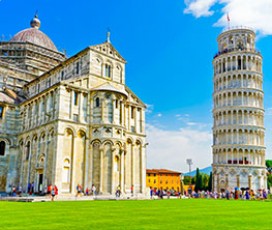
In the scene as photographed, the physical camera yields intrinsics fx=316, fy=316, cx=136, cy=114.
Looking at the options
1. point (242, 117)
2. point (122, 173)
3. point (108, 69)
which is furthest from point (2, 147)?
point (242, 117)

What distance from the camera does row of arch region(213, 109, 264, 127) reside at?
211 feet

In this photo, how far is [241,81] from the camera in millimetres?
66375

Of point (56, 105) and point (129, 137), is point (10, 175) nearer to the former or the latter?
point (56, 105)

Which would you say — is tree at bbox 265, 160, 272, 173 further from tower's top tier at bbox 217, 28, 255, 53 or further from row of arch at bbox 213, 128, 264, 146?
tower's top tier at bbox 217, 28, 255, 53

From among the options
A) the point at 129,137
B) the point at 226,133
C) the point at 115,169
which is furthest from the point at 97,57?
the point at 226,133

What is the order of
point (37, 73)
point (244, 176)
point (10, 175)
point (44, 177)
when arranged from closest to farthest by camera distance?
point (44, 177) → point (10, 175) → point (37, 73) → point (244, 176)

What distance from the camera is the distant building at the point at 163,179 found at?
287 ft

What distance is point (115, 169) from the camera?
112ft

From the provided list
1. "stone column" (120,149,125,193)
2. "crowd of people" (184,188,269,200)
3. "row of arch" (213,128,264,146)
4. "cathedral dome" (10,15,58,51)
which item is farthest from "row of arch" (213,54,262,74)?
"stone column" (120,149,125,193)

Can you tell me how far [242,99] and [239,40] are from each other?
14.6 m

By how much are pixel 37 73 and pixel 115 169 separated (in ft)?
80.0

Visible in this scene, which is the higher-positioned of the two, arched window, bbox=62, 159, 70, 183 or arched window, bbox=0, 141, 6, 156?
arched window, bbox=0, 141, 6, 156

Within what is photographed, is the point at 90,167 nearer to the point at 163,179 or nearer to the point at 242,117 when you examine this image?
the point at 242,117

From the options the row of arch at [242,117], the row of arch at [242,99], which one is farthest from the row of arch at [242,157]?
the row of arch at [242,99]
